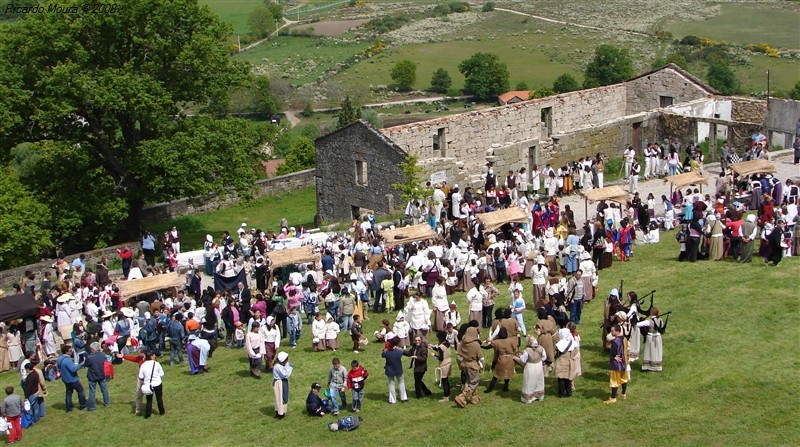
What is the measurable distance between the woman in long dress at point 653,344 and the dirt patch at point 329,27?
510 feet

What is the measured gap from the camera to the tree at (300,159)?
63.9 metres

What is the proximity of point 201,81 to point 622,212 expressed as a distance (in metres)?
19.7

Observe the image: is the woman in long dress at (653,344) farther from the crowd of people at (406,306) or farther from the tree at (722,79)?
the tree at (722,79)

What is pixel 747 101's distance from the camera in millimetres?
51844

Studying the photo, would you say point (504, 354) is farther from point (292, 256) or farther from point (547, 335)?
point (292, 256)

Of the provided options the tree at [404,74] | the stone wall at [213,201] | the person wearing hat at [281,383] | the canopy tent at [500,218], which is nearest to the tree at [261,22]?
the tree at [404,74]

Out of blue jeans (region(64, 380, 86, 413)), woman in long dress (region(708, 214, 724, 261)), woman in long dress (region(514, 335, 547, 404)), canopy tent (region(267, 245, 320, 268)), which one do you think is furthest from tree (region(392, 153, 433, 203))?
blue jeans (region(64, 380, 86, 413))

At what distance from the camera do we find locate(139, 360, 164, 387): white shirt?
23.4 meters

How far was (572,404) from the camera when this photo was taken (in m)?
22.5

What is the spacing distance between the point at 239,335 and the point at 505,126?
25998mm

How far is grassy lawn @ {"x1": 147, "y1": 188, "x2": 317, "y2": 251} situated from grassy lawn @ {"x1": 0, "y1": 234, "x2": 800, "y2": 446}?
22.5 meters

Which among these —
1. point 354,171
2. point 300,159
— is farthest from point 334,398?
point 300,159

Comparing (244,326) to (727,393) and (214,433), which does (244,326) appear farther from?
(727,393)

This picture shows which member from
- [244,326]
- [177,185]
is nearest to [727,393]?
[244,326]
